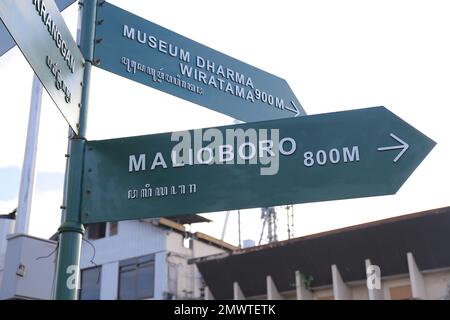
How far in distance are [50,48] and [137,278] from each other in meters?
21.3

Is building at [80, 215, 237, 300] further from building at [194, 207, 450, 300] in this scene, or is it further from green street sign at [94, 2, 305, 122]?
green street sign at [94, 2, 305, 122]

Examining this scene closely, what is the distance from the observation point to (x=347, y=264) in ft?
65.3

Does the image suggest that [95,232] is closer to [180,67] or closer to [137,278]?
[137,278]

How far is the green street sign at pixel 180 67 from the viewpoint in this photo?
13.1ft

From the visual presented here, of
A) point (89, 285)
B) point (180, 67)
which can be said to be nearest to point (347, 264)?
point (89, 285)

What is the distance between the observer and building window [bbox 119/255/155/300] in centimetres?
2303

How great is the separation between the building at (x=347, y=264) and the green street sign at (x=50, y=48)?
14518 mm

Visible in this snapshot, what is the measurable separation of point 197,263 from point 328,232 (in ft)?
16.9

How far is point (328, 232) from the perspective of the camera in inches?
783

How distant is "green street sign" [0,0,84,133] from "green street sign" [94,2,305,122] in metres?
0.39

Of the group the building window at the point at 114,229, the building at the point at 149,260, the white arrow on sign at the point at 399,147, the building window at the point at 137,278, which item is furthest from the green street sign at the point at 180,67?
the building window at the point at 114,229

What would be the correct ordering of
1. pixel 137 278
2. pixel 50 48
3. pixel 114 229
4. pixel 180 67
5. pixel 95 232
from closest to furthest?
1. pixel 50 48
2. pixel 180 67
3. pixel 137 278
4. pixel 114 229
5. pixel 95 232
